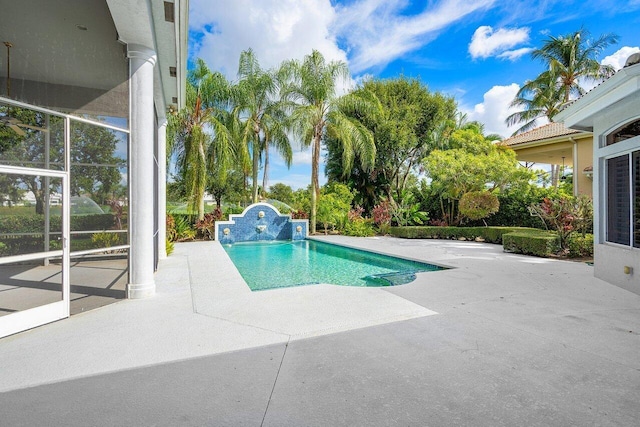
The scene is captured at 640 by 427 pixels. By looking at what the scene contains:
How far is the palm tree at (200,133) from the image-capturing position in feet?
51.3

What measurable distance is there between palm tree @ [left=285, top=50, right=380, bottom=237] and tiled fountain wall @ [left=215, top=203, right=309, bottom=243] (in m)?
3.36

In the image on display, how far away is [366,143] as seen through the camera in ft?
58.6

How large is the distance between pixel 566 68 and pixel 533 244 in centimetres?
1987

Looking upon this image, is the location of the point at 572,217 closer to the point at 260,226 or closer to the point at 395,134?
the point at 260,226

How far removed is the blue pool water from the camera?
27.4ft

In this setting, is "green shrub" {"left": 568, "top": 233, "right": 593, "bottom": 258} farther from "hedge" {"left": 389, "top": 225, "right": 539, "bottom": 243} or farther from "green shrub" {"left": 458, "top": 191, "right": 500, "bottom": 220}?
"green shrub" {"left": 458, "top": 191, "right": 500, "bottom": 220}

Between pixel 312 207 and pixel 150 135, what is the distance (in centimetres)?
1265

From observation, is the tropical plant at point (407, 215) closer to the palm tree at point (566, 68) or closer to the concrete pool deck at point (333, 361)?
the concrete pool deck at point (333, 361)

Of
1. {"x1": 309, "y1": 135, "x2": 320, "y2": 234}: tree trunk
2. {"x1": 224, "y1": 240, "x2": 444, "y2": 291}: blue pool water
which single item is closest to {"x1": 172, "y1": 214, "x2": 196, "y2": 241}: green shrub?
{"x1": 224, "y1": 240, "x2": 444, "y2": 291}: blue pool water

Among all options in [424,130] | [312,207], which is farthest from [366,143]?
[424,130]

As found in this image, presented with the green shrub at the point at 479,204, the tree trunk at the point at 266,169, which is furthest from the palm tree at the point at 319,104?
the green shrub at the point at 479,204

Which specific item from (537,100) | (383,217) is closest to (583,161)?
(383,217)

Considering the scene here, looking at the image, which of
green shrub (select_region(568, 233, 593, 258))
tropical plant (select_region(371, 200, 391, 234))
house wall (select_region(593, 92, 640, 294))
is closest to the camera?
house wall (select_region(593, 92, 640, 294))

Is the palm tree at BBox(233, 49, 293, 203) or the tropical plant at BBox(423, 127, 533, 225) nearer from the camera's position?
the tropical plant at BBox(423, 127, 533, 225)
